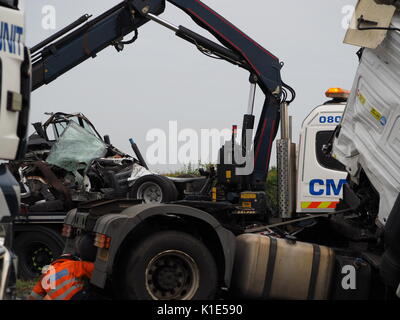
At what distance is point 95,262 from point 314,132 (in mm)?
3897

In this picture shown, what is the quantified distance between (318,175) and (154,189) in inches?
172

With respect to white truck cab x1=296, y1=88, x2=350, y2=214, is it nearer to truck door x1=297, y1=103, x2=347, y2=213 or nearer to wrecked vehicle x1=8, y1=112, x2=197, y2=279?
truck door x1=297, y1=103, x2=347, y2=213

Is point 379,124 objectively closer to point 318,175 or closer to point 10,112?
point 318,175

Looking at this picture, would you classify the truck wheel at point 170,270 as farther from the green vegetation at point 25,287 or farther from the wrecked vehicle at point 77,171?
the wrecked vehicle at point 77,171

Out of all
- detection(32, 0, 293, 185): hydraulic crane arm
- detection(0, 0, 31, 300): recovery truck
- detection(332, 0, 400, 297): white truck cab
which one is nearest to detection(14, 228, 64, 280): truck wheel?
detection(32, 0, 293, 185): hydraulic crane arm

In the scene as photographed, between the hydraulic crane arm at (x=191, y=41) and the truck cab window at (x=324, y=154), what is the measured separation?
7.47ft

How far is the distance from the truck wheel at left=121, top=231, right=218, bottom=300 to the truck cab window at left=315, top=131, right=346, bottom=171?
301 centimetres

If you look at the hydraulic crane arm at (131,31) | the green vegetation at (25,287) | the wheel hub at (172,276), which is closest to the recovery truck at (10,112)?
the wheel hub at (172,276)

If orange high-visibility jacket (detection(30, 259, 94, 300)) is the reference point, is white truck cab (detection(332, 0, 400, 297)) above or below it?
above

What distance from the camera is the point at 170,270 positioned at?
6445 millimetres

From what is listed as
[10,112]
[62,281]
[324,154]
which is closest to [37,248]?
[62,281]

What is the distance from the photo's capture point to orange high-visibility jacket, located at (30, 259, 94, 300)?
20.7 ft

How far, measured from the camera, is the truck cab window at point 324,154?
29.2 ft

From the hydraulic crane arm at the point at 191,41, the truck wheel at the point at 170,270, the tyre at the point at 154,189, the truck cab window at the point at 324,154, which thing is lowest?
the truck wheel at the point at 170,270
